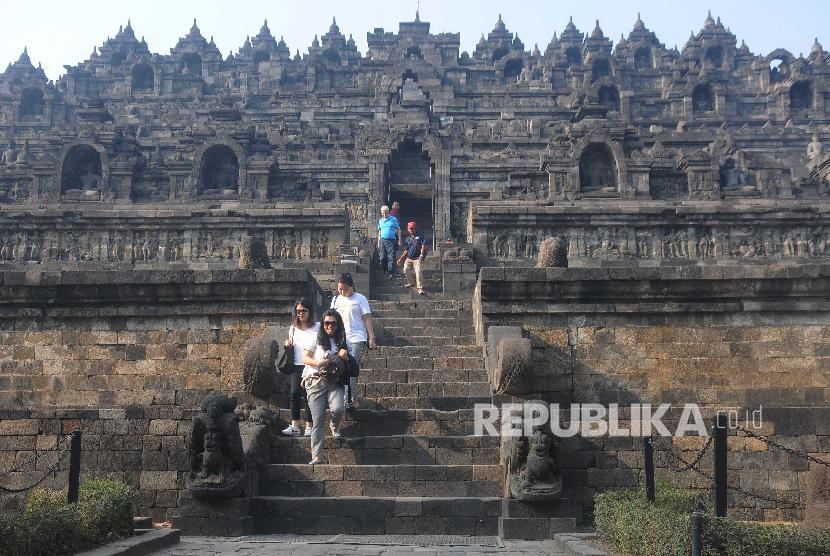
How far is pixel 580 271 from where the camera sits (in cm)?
1291

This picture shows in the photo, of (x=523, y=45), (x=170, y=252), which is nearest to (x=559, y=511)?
(x=170, y=252)

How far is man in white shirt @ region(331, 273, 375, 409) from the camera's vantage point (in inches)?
452

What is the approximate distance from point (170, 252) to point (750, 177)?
20305mm

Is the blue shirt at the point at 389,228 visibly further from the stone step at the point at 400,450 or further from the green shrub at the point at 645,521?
the green shrub at the point at 645,521

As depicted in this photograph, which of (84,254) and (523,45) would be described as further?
(523,45)

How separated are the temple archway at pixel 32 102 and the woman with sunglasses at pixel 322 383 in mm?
51699

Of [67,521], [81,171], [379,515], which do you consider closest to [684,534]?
[379,515]

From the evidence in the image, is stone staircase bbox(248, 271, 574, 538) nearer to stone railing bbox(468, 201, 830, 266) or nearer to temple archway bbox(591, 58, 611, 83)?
stone railing bbox(468, 201, 830, 266)

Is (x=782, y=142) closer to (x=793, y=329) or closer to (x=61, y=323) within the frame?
(x=793, y=329)

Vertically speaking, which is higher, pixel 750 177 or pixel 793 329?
pixel 750 177

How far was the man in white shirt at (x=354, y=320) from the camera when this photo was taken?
37.7 ft

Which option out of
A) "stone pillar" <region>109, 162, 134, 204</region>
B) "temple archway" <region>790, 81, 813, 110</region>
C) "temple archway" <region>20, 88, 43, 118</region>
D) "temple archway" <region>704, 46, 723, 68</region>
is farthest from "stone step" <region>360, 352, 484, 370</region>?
"temple archway" <region>704, 46, 723, 68</region>

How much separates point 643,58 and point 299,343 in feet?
190

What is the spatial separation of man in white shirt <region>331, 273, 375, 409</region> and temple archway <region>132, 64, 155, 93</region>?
2047 inches
